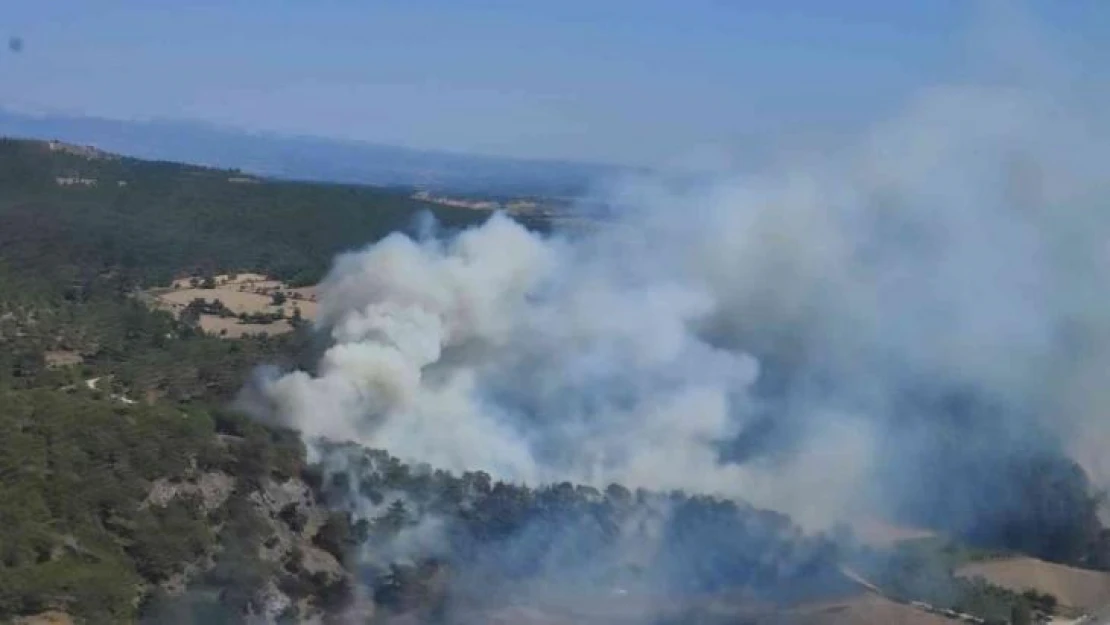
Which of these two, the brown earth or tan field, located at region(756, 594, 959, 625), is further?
tan field, located at region(756, 594, 959, 625)

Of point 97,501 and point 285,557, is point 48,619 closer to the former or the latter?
point 97,501

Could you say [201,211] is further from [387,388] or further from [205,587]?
[205,587]

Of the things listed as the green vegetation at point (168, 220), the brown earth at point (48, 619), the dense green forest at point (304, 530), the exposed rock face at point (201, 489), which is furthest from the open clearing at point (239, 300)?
the brown earth at point (48, 619)

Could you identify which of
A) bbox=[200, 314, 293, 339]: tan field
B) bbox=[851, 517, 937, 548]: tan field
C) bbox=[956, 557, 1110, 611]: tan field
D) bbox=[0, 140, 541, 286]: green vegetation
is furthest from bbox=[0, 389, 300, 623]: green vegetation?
bbox=[0, 140, 541, 286]: green vegetation

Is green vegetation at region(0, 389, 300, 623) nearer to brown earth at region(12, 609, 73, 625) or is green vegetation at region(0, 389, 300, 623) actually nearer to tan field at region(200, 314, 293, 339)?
brown earth at region(12, 609, 73, 625)

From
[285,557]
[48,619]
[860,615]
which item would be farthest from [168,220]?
[860,615]

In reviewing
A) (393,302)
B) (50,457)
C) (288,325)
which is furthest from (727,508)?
(288,325)
